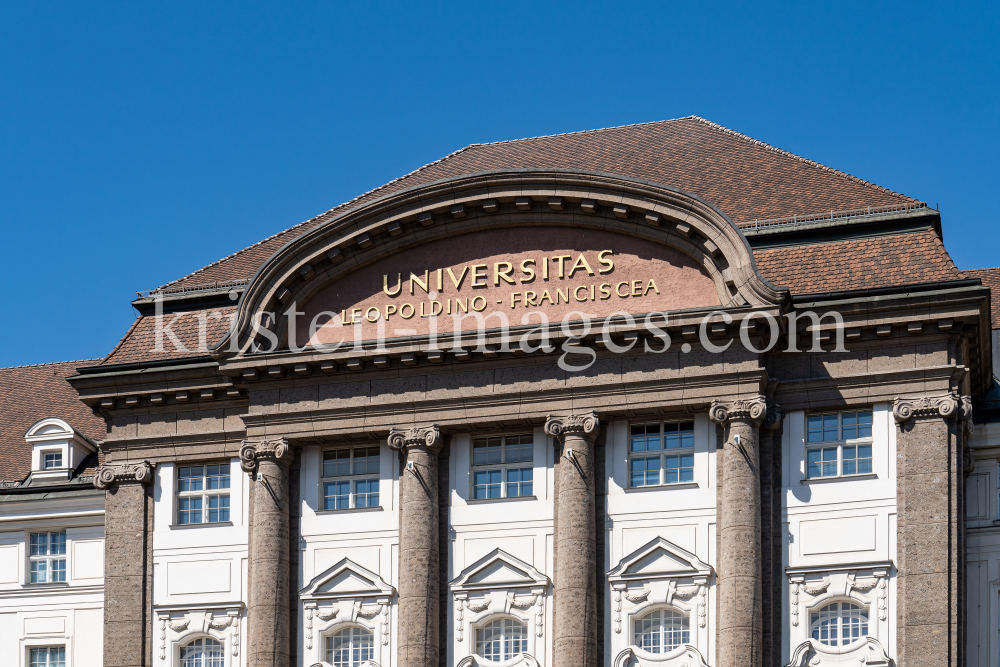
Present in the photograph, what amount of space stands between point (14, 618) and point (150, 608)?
497 cm

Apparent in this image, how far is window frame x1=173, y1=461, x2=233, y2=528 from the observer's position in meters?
42.4

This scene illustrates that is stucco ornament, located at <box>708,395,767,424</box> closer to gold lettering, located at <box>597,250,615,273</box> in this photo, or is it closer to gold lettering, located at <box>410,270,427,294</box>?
gold lettering, located at <box>597,250,615,273</box>

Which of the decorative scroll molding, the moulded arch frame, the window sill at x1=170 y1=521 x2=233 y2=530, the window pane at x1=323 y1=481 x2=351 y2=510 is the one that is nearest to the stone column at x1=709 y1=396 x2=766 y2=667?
the decorative scroll molding

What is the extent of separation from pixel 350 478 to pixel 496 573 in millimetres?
4085

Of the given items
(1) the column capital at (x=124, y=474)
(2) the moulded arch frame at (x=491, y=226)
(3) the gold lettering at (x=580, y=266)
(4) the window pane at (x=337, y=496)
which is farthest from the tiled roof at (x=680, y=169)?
(4) the window pane at (x=337, y=496)

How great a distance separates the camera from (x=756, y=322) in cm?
3888

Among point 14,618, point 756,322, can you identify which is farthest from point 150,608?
point 756,322

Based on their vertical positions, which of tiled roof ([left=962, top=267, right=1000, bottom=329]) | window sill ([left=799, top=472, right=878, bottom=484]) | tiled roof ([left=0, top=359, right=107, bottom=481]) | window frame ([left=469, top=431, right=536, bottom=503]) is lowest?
window sill ([left=799, top=472, right=878, bottom=484])

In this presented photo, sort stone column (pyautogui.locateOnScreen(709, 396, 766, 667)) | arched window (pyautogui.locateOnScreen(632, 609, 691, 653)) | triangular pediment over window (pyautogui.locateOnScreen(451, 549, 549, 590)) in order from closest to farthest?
stone column (pyautogui.locateOnScreen(709, 396, 766, 667)) < arched window (pyautogui.locateOnScreen(632, 609, 691, 653)) < triangular pediment over window (pyautogui.locateOnScreen(451, 549, 549, 590))

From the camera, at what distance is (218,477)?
140 ft

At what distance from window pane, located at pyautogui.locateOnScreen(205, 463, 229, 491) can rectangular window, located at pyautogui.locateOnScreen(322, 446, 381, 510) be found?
254 cm

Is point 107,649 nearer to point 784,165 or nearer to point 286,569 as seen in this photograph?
point 286,569

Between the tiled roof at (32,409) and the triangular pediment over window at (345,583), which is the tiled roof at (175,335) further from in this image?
the triangular pediment over window at (345,583)

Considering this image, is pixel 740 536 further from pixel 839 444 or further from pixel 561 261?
pixel 561 261
